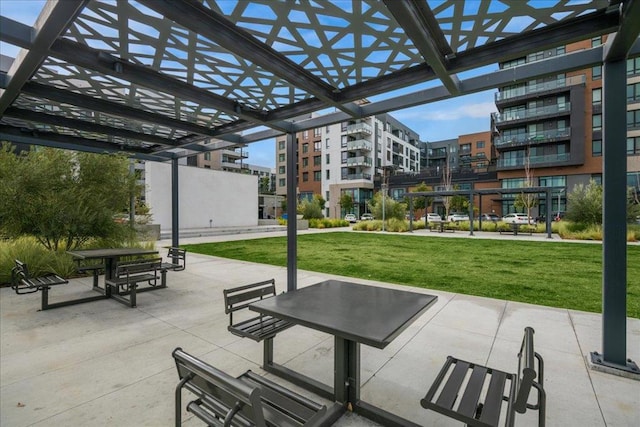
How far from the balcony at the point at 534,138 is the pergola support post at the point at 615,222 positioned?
4348 cm

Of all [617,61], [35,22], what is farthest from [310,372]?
[617,61]

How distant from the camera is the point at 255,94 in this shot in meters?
4.48

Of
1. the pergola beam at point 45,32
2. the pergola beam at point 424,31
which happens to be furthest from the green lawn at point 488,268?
the pergola beam at point 45,32

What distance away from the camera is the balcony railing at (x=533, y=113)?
3722cm

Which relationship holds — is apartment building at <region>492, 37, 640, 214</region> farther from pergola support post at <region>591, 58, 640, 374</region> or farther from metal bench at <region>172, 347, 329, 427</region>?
metal bench at <region>172, 347, 329, 427</region>

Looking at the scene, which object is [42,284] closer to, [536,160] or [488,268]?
[488,268]

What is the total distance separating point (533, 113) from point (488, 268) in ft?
130

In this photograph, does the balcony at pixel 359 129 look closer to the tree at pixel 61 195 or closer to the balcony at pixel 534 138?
the balcony at pixel 534 138

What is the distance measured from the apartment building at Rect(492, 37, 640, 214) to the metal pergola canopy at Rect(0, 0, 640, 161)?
40.1m

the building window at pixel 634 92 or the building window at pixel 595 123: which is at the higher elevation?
the building window at pixel 634 92

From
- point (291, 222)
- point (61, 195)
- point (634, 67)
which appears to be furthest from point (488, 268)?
point (634, 67)

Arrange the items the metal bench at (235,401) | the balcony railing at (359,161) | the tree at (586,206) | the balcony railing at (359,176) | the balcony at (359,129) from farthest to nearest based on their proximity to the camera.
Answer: the balcony railing at (359,176) → the balcony railing at (359,161) → the balcony at (359,129) → the tree at (586,206) → the metal bench at (235,401)

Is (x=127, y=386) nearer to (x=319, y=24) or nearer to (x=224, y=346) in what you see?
(x=224, y=346)

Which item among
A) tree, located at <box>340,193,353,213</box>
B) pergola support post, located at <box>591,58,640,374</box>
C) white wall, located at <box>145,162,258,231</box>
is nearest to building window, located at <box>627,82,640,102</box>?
tree, located at <box>340,193,353,213</box>
